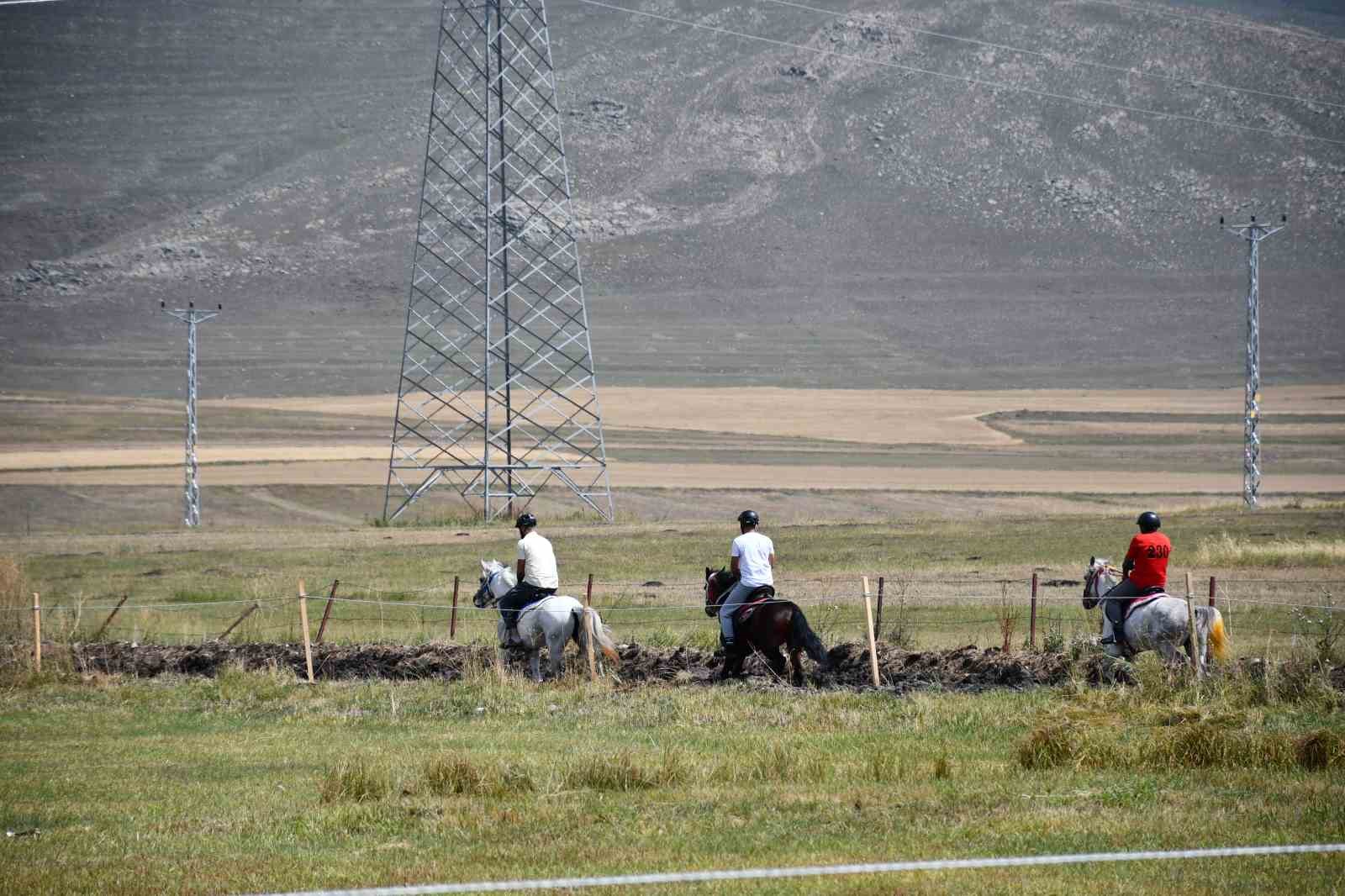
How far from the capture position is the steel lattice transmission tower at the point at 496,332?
47.9 meters

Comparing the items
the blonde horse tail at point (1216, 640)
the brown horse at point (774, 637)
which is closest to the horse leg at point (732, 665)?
the brown horse at point (774, 637)

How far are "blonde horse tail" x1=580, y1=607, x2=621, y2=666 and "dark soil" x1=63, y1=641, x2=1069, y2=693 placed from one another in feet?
1.42

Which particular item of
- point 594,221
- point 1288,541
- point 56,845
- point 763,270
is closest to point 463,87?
point 1288,541

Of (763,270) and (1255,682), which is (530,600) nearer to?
(1255,682)

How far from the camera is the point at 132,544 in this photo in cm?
4375

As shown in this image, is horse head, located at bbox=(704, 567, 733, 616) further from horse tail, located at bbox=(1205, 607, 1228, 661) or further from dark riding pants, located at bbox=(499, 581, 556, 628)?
horse tail, located at bbox=(1205, 607, 1228, 661)

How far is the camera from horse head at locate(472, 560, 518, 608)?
825 inches

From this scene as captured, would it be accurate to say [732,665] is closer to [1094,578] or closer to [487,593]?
[487,593]

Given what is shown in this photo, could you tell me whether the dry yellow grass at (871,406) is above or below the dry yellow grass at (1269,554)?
above

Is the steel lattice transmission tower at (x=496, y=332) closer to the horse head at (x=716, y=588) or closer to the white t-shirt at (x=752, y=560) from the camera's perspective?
the horse head at (x=716, y=588)

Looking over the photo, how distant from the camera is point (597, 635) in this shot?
20.0 meters

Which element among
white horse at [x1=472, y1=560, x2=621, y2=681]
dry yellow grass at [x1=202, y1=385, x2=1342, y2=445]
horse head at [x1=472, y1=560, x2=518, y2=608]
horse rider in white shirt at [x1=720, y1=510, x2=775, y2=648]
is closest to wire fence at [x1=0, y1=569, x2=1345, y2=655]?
horse head at [x1=472, y1=560, x2=518, y2=608]

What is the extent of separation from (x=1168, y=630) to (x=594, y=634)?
6.07m

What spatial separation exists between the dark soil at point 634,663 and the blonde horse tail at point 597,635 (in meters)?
0.43
